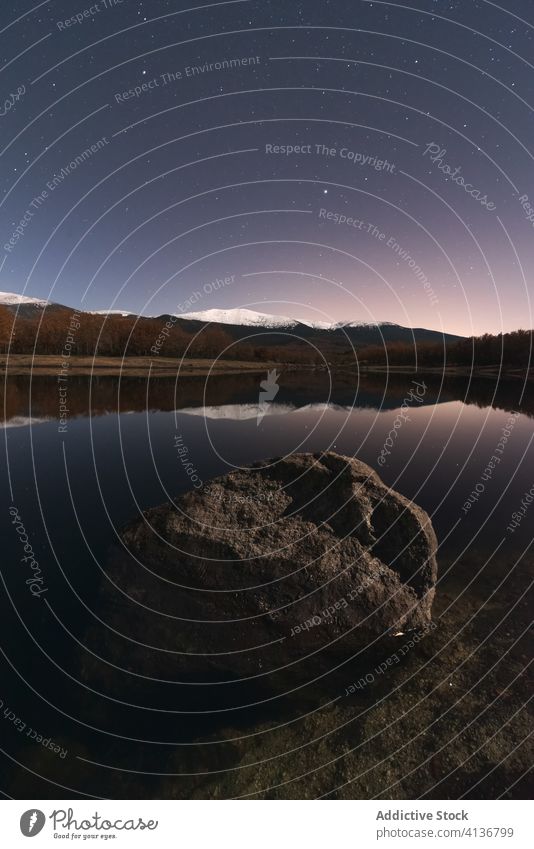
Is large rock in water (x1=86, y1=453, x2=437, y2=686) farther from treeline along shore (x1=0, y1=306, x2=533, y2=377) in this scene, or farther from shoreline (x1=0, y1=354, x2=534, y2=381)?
shoreline (x1=0, y1=354, x2=534, y2=381)

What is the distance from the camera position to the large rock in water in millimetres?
7617

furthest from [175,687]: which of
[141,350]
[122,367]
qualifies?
[141,350]

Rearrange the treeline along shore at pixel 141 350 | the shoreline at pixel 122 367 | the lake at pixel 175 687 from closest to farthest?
the lake at pixel 175 687
the shoreline at pixel 122 367
the treeline along shore at pixel 141 350

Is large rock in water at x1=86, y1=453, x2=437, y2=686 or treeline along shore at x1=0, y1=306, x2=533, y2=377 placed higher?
treeline along shore at x1=0, y1=306, x2=533, y2=377

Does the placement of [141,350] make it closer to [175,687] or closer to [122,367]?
[122,367]

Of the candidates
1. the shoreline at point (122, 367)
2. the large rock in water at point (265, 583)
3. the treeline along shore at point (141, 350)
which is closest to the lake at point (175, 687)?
the large rock in water at point (265, 583)

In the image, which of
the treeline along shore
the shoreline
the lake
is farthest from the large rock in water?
the shoreline

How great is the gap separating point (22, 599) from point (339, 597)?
24.6 ft

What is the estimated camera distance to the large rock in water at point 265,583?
300 inches

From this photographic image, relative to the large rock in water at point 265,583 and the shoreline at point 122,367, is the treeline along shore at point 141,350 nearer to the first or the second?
the shoreline at point 122,367

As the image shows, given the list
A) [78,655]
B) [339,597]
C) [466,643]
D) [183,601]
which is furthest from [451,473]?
[78,655]

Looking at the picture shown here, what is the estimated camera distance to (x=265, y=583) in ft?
25.2

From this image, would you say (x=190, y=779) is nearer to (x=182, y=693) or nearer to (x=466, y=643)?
(x=182, y=693)

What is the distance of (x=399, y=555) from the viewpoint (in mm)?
8461
